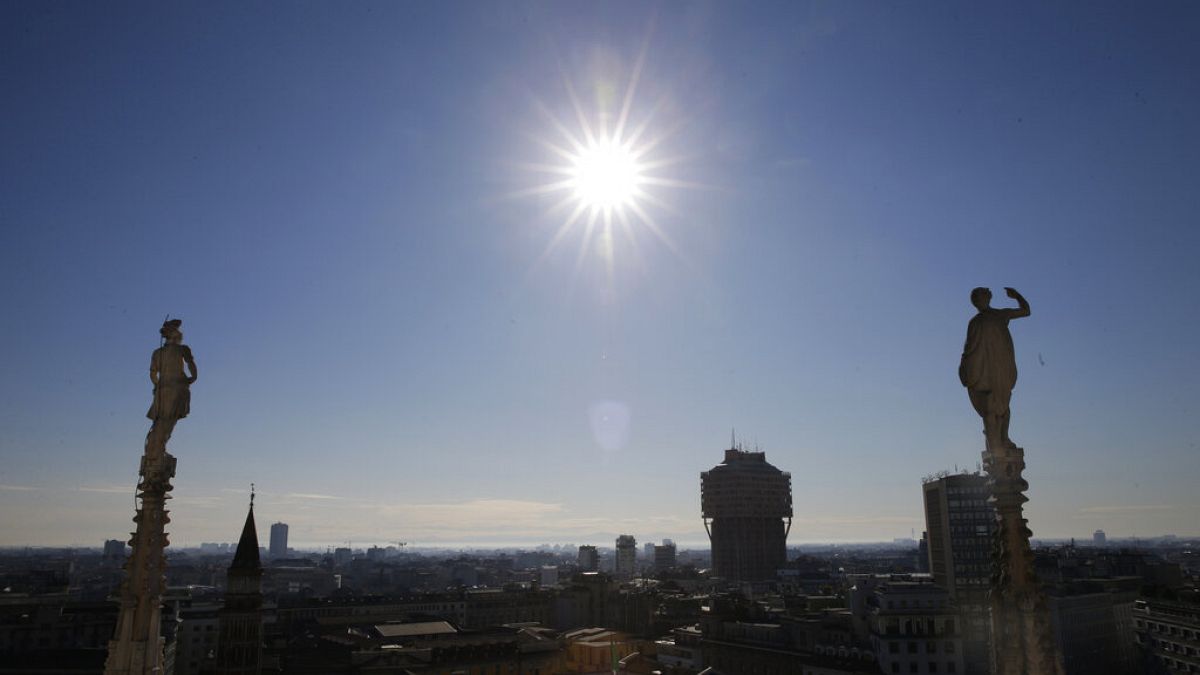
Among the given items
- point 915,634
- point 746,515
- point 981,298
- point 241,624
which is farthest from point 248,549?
point 746,515

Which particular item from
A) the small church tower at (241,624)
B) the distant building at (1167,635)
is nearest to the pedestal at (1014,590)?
the small church tower at (241,624)

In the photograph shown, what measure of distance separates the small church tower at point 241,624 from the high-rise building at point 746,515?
13228cm

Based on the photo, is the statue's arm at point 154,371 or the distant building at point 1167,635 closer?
the statue's arm at point 154,371

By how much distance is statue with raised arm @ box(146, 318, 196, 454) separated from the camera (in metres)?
10.6

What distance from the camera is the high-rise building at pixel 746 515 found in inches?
7165

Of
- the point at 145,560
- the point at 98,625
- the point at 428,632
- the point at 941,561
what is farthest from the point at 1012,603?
the point at 941,561

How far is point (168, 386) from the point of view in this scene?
10633 mm

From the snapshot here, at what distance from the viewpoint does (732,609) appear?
82.2m

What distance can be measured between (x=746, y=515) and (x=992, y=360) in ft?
590

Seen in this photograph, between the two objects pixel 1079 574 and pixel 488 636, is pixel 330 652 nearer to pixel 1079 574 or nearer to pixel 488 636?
pixel 488 636

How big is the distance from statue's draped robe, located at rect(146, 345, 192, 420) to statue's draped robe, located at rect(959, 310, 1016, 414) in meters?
9.66

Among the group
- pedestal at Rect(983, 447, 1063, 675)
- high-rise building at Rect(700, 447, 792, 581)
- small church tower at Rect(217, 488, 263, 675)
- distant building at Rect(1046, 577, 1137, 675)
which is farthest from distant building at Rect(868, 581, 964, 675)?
high-rise building at Rect(700, 447, 792, 581)

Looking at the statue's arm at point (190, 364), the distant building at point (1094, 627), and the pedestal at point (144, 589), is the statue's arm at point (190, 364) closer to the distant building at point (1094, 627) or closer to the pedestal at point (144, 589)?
the pedestal at point (144, 589)

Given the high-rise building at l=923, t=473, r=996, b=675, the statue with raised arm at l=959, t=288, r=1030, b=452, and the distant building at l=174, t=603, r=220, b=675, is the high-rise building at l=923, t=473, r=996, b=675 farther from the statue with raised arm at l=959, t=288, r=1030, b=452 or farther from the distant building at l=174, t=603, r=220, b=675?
the statue with raised arm at l=959, t=288, r=1030, b=452
